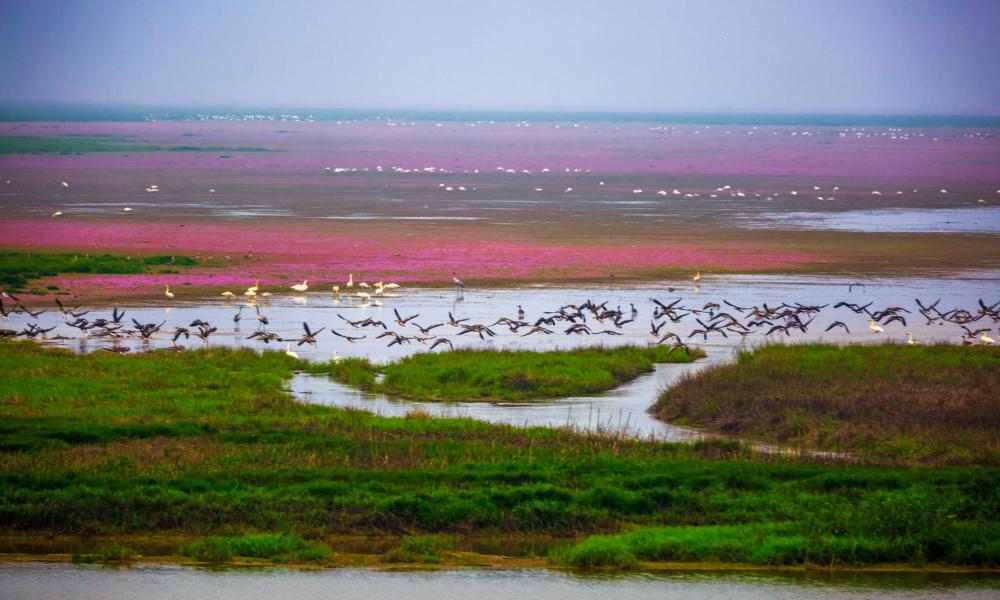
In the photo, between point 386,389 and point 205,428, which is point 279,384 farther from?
point 205,428

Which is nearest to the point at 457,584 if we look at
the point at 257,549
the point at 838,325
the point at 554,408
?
the point at 257,549

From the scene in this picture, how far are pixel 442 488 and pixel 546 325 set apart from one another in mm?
15907

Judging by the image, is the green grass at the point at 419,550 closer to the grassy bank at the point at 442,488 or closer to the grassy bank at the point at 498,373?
the grassy bank at the point at 442,488

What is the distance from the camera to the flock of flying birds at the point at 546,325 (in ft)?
97.1

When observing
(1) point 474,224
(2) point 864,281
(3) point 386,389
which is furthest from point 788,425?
(1) point 474,224

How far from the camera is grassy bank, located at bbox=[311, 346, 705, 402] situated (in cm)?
2494

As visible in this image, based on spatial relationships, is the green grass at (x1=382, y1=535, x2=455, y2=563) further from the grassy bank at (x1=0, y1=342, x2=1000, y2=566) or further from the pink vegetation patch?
the pink vegetation patch

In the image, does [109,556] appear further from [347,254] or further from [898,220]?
[898,220]

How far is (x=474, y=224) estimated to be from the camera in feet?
192

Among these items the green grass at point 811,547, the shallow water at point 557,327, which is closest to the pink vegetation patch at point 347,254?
the shallow water at point 557,327

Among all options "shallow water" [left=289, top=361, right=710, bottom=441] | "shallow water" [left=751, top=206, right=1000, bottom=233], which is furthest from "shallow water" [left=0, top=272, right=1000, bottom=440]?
"shallow water" [left=751, top=206, right=1000, bottom=233]

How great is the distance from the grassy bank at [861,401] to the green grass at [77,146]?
9589 cm

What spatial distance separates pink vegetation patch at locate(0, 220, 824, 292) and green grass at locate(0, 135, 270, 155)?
197 ft

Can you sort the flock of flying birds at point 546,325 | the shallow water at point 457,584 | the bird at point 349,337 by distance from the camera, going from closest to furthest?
the shallow water at point 457,584, the flock of flying birds at point 546,325, the bird at point 349,337
